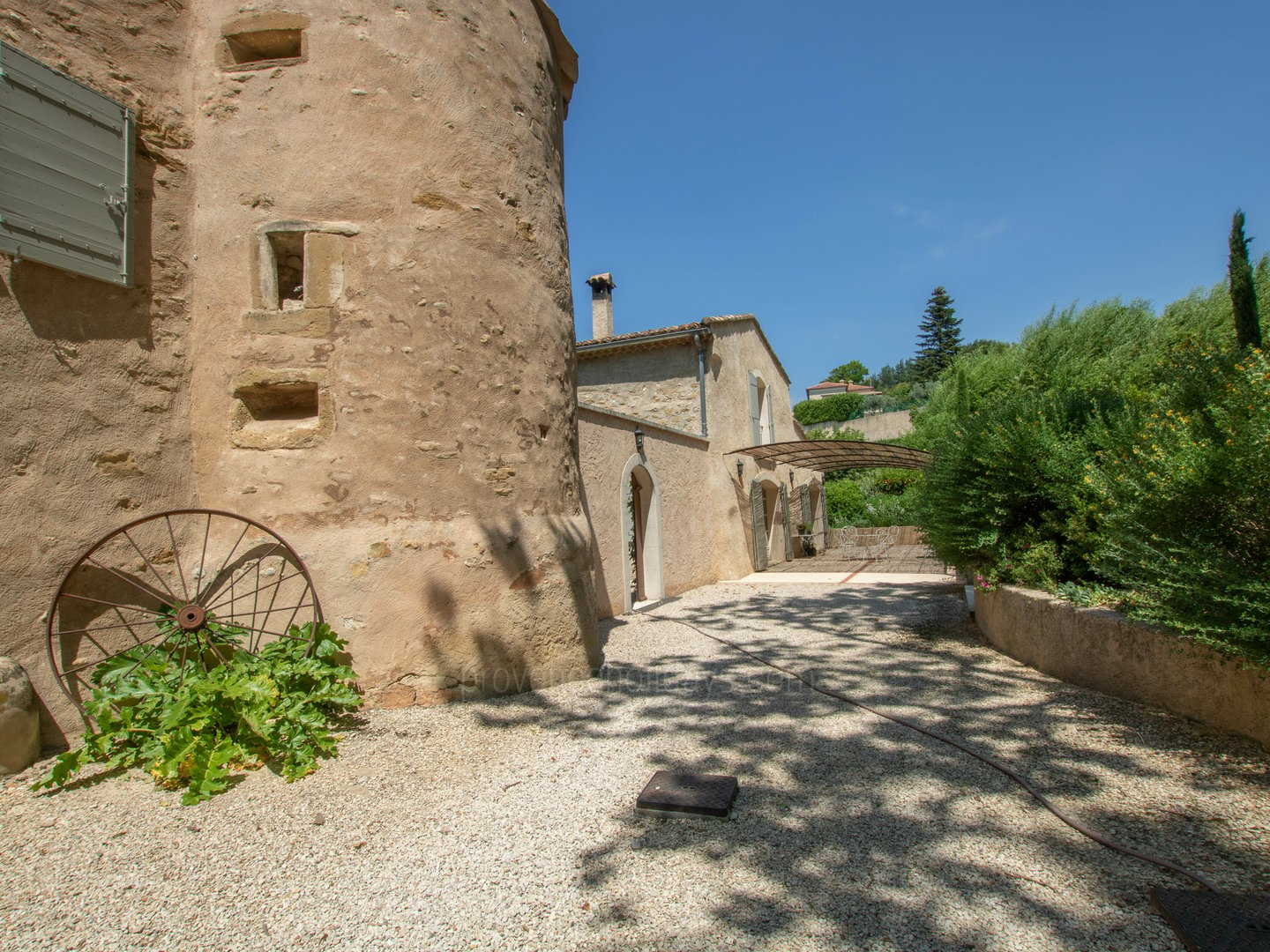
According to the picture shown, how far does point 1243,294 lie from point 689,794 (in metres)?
11.1

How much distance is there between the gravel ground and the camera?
2.11 meters

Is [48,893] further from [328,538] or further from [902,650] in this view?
[902,650]

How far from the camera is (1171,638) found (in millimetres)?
3518

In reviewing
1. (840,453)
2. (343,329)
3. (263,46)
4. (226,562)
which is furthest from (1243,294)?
(226,562)

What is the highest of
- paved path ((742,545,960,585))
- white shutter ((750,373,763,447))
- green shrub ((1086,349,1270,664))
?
white shutter ((750,373,763,447))

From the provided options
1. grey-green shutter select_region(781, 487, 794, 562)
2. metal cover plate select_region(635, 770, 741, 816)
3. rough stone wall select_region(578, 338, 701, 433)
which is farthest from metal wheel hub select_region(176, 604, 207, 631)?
grey-green shutter select_region(781, 487, 794, 562)

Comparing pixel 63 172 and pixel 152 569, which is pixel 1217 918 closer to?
pixel 152 569

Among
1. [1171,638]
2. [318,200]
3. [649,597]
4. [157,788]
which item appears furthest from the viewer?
[649,597]

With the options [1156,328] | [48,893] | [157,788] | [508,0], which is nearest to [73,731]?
[157,788]

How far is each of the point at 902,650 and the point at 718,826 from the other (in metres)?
3.64

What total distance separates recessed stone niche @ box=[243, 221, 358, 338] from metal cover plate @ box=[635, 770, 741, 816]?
340 centimetres

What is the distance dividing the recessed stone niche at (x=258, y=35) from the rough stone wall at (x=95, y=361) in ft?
0.92

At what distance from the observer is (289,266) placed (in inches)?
191

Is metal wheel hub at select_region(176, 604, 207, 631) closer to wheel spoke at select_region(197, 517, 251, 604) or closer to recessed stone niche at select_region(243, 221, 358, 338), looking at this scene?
wheel spoke at select_region(197, 517, 251, 604)
